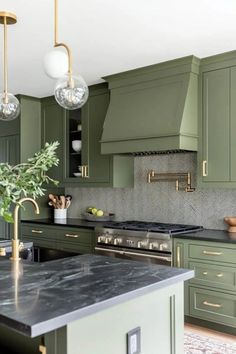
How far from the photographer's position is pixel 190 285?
3490 millimetres

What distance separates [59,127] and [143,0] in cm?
287

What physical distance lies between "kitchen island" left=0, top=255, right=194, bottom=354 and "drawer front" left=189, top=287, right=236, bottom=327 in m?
1.57

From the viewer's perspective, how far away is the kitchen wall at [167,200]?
3.92 meters

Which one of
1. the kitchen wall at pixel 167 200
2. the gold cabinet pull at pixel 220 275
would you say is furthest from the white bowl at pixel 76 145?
the gold cabinet pull at pixel 220 275

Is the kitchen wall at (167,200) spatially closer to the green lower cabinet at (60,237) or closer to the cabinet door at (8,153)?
the green lower cabinet at (60,237)

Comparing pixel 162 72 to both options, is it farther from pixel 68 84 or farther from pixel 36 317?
pixel 36 317

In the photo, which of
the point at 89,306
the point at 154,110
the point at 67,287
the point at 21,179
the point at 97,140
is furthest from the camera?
the point at 97,140

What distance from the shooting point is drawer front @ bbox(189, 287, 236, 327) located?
326 cm

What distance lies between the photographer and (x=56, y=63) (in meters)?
2.04

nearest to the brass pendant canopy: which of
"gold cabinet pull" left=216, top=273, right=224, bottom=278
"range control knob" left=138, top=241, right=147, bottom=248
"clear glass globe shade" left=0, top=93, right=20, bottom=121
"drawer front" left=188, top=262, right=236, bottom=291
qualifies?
"clear glass globe shade" left=0, top=93, right=20, bottom=121

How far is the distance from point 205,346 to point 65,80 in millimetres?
2331

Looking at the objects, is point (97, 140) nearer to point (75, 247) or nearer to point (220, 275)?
point (75, 247)

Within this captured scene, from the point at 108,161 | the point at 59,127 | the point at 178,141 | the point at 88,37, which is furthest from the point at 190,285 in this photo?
the point at 59,127

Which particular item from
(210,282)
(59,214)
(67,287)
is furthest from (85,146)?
(67,287)
